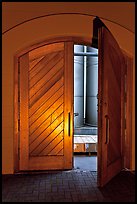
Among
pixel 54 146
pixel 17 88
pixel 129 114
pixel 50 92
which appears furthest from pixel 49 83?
pixel 129 114

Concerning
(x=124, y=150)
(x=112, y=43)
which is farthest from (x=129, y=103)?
(x=112, y=43)

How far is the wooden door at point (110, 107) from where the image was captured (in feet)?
12.4

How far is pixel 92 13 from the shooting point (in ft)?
14.6


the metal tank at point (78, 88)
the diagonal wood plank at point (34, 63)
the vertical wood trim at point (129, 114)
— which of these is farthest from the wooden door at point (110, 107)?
the metal tank at point (78, 88)

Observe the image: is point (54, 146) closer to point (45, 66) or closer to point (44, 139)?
point (44, 139)

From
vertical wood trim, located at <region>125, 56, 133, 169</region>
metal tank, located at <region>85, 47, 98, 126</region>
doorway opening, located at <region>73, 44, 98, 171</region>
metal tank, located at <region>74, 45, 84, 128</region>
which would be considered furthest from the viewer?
metal tank, located at <region>85, 47, 98, 126</region>

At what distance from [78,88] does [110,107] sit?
396 centimetres

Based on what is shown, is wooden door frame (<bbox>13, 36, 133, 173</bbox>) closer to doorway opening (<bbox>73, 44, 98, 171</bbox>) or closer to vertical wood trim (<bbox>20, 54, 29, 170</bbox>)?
vertical wood trim (<bbox>20, 54, 29, 170</bbox>)

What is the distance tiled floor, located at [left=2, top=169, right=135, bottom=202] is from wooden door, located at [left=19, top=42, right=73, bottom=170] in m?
0.35

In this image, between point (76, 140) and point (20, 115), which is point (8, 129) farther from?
point (76, 140)

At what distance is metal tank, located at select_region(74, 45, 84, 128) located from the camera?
789cm

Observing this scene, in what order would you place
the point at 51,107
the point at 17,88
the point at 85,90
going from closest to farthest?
the point at 17,88
the point at 51,107
the point at 85,90

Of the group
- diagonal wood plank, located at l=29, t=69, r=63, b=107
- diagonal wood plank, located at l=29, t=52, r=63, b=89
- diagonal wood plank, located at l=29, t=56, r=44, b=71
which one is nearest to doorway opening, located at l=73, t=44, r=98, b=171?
diagonal wood plank, located at l=29, t=69, r=63, b=107

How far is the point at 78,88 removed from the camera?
7980mm
